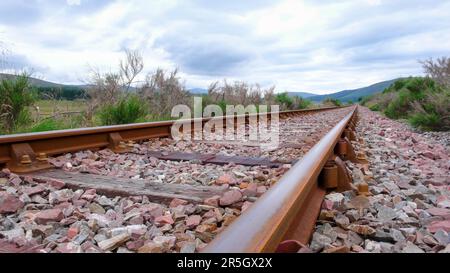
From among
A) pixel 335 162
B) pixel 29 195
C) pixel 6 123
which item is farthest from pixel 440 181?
pixel 6 123

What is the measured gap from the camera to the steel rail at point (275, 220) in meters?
1.07

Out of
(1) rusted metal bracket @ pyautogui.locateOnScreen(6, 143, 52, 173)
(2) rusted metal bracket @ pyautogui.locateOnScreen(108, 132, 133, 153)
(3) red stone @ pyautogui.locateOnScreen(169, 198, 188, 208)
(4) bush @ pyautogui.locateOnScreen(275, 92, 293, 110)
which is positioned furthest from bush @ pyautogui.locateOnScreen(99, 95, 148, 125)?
(4) bush @ pyautogui.locateOnScreen(275, 92, 293, 110)

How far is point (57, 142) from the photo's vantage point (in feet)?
13.1

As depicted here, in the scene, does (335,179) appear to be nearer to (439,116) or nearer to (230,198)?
(230,198)

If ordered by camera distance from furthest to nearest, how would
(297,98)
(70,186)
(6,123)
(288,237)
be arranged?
(297,98) → (6,123) → (70,186) → (288,237)

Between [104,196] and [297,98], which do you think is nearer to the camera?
[104,196]

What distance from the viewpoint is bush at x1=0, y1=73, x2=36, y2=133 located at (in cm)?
578

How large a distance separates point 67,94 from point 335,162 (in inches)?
300

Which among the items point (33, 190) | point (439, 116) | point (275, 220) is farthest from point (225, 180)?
point (439, 116)

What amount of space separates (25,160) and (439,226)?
3.08 m

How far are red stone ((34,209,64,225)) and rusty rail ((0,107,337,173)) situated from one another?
127 centimetres

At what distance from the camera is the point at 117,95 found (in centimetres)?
994

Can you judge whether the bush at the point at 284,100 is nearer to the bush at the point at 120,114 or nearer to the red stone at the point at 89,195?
the bush at the point at 120,114

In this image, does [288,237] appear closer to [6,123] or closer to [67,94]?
[6,123]
